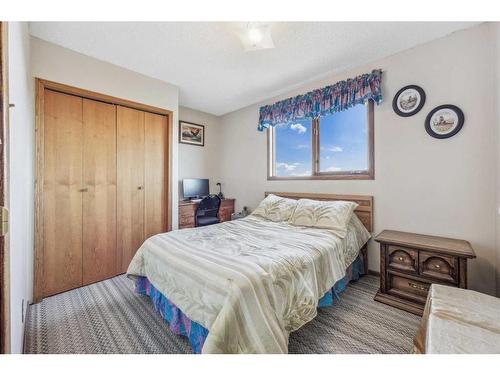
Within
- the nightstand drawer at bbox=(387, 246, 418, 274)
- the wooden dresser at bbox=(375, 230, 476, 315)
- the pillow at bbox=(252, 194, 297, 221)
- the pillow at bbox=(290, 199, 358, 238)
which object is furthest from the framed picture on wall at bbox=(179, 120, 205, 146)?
the nightstand drawer at bbox=(387, 246, 418, 274)

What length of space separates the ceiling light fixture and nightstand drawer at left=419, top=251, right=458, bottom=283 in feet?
7.70

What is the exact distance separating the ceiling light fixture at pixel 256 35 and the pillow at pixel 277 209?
1.81 metres

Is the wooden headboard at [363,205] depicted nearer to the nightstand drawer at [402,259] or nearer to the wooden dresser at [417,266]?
the wooden dresser at [417,266]

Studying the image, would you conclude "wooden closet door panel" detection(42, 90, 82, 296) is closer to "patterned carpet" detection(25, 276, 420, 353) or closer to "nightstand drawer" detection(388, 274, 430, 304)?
"patterned carpet" detection(25, 276, 420, 353)

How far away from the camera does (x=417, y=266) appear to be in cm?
193

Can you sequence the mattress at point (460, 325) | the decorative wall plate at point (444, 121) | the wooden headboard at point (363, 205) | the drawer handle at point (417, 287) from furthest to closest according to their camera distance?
the wooden headboard at point (363, 205), the decorative wall plate at point (444, 121), the drawer handle at point (417, 287), the mattress at point (460, 325)

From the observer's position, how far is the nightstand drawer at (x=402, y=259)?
195 centimetres

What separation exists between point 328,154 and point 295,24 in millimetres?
1644

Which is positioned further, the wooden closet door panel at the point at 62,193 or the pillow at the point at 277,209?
the pillow at the point at 277,209

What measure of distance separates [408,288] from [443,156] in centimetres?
133

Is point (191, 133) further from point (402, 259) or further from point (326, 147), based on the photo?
point (402, 259)

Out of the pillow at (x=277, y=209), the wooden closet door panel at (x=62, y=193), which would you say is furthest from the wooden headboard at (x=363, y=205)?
the wooden closet door panel at (x=62, y=193)
